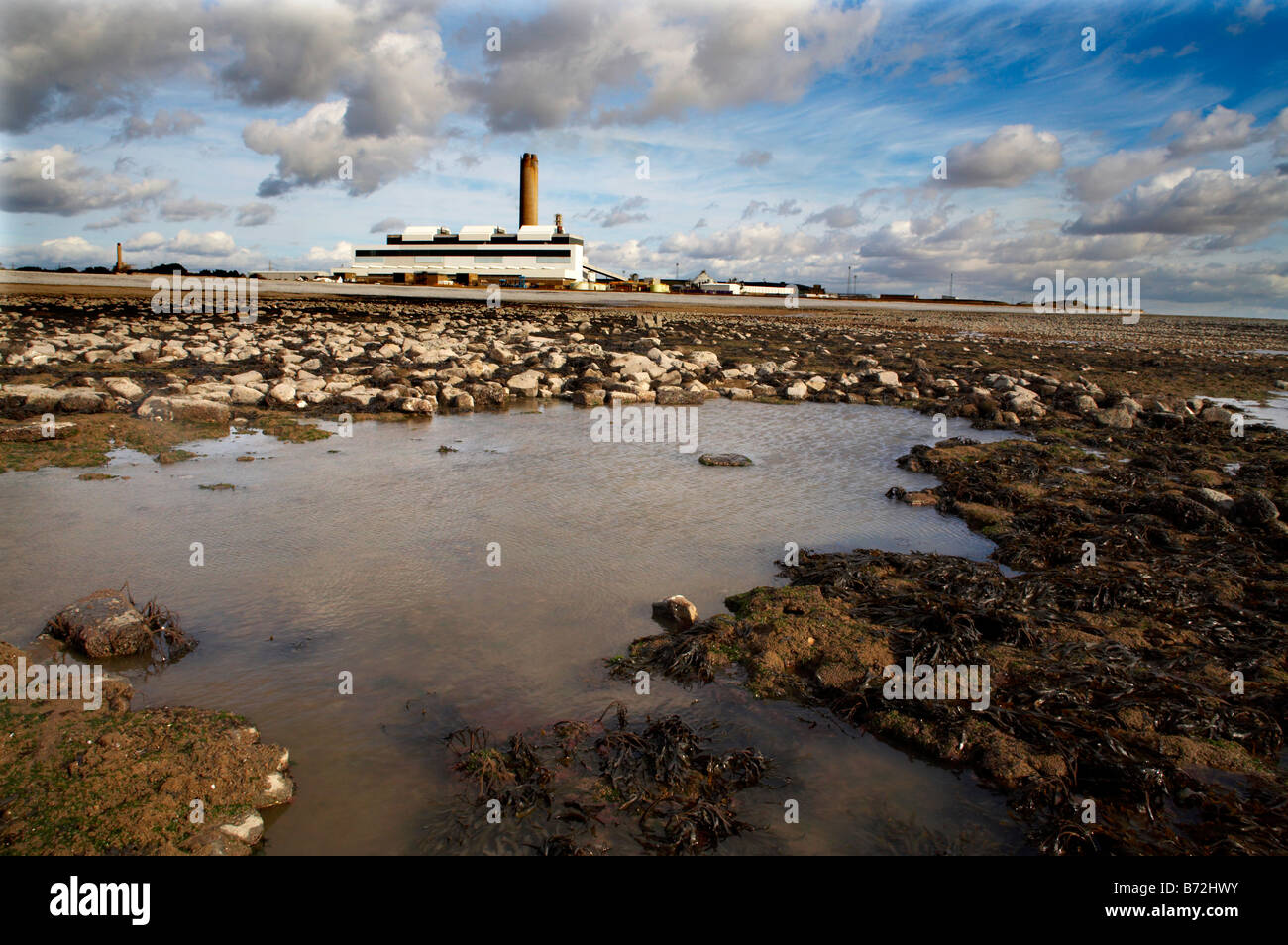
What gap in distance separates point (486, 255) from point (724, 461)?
298 feet

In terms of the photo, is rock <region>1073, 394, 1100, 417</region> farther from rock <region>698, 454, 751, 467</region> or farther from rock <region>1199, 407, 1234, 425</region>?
rock <region>698, 454, 751, 467</region>

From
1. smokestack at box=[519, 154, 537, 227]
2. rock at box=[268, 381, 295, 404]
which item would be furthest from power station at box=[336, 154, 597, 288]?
rock at box=[268, 381, 295, 404]

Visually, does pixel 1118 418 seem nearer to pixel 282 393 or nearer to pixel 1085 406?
pixel 1085 406

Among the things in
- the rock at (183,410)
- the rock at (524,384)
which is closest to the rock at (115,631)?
the rock at (183,410)

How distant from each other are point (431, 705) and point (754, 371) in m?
18.5

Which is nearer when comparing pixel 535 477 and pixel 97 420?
pixel 535 477

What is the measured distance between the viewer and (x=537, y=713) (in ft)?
13.9

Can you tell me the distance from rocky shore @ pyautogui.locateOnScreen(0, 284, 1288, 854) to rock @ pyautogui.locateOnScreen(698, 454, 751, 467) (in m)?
2.69

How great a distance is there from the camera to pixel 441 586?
5898 mm

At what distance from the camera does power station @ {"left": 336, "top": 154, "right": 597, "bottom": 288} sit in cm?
8962
